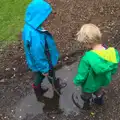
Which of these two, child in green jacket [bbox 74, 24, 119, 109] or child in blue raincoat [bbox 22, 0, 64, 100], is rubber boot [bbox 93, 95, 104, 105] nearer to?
Answer: child in green jacket [bbox 74, 24, 119, 109]

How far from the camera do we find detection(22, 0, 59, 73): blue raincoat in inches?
166

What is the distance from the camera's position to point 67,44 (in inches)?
253

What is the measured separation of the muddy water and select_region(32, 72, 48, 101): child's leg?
8 cm

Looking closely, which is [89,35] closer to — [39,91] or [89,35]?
[89,35]

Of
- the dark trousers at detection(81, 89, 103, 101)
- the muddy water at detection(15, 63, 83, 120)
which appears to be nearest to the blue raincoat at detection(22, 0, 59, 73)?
the dark trousers at detection(81, 89, 103, 101)

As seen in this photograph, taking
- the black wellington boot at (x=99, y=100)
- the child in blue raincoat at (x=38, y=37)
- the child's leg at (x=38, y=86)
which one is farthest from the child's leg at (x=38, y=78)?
the black wellington boot at (x=99, y=100)

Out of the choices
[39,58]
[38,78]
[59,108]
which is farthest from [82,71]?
[59,108]

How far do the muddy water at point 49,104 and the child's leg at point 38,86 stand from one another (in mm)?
77

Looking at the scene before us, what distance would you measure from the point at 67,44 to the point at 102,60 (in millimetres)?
2471

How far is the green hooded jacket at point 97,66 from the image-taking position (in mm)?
4020

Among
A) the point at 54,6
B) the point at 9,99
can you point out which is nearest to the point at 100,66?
the point at 9,99

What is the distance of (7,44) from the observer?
6512 millimetres

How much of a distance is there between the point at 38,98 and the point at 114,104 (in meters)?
1.29

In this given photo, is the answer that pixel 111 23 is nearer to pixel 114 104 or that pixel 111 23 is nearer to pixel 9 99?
pixel 114 104
